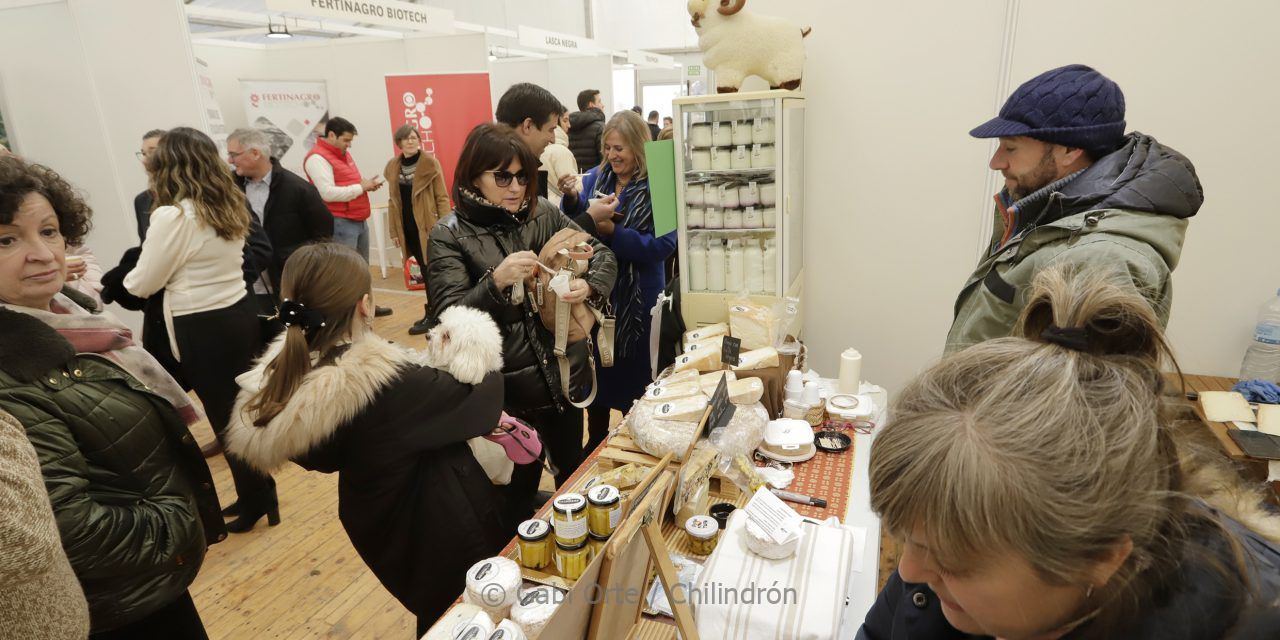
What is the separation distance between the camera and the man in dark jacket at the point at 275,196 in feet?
12.2

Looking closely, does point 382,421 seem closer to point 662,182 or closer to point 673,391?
point 673,391

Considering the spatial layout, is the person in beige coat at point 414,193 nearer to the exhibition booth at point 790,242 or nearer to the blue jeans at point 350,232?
the blue jeans at point 350,232

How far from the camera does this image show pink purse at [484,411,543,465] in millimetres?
1744

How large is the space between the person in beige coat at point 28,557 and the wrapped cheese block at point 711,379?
144 centimetres

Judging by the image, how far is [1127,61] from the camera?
2.57 m

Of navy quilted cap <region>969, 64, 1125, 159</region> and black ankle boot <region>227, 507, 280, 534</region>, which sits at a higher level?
navy quilted cap <region>969, 64, 1125, 159</region>

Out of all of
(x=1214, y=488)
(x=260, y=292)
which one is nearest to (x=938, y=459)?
(x=1214, y=488)

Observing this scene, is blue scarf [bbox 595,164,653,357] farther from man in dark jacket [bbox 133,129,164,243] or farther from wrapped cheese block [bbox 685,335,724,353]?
man in dark jacket [bbox 133,129,164,243]

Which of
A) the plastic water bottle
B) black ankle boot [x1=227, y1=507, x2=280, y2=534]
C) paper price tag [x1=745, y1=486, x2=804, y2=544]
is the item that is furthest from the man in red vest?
the plastic water bottle

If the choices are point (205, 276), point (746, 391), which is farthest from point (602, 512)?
point (205, 276)

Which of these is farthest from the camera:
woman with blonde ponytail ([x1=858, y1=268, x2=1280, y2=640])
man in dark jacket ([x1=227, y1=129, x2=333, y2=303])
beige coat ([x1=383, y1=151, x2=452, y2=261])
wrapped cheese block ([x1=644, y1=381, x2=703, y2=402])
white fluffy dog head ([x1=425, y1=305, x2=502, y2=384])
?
beige coat ([x1=383, y1=151, x2=452, y2=261])

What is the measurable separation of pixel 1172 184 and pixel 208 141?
3176mm

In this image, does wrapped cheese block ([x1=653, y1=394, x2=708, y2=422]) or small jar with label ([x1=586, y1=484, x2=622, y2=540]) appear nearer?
small jar with label ([x1=586, y1=484, x2=622, y2=540])

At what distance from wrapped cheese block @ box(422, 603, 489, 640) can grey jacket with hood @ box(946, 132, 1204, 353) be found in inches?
49.5
